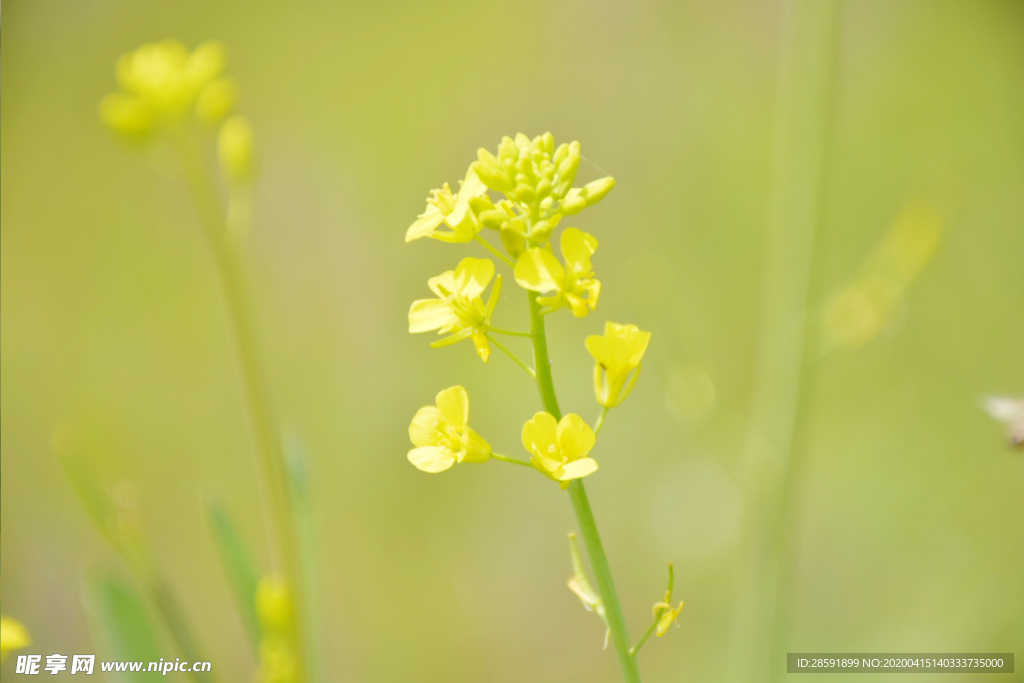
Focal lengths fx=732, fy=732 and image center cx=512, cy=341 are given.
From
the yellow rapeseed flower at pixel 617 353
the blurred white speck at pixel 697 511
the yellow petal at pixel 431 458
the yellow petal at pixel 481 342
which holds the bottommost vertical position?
the blurred white speck at pixel 697 511

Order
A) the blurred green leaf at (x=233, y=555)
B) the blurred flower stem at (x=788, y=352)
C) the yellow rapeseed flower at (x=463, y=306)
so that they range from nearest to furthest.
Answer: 1. the yellow rapeseed flower at (x=463, y=306)
2. the blurred green leaf at (x=233, y=555)
3. the blurred flower stem at (x=788, y=352)

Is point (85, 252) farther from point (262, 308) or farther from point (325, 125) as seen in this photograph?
point (325, 125)

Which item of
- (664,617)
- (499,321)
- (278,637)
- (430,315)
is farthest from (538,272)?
(499,321)

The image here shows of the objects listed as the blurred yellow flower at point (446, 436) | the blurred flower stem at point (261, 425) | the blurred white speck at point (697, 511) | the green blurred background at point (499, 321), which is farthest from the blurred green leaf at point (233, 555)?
the blurred white speck at point (697, 511)

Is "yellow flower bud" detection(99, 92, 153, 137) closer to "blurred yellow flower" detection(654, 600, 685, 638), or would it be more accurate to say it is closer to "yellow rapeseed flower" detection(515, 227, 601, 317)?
"yellow rapeseed flower" detection(515, 227, 601, 317)

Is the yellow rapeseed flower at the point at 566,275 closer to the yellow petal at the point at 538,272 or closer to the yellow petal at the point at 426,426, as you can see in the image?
the yellow petal at the point at 538,272

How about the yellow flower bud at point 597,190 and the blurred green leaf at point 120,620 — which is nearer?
the yellow flower bud at point 597,190

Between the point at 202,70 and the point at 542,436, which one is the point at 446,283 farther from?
the point at 202,70
